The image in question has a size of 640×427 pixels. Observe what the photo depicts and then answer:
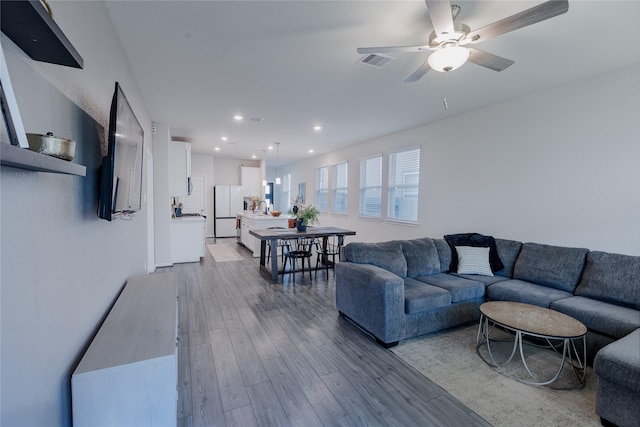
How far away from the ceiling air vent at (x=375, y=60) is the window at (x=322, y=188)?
5535 mm

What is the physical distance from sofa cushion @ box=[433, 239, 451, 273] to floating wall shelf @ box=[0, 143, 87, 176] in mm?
3731

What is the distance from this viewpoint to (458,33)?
6.13 ft

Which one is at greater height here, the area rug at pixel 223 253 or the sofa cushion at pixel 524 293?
the sofa cushion at pixel 524 293

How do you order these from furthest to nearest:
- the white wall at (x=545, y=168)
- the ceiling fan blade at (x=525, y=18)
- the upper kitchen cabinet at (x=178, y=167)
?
the upper kitchen cabinet at (x=178, y=167) < the white wall at (x=545, y=168) < the ceiling fan blade at (x=525, y=18)

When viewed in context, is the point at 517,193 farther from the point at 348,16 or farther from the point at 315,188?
the point at 315,188

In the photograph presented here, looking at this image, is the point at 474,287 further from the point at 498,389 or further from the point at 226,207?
the point at 226,207

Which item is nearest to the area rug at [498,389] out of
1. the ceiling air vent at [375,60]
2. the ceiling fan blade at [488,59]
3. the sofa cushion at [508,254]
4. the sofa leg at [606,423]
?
the sofa leg at [606,423]

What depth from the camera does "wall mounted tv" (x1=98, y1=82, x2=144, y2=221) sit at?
5.00 ft

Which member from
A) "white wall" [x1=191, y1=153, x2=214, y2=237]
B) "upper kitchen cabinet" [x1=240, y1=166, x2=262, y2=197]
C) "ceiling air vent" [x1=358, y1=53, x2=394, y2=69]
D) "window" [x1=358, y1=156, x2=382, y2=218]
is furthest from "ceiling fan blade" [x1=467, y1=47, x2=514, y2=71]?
"white wall" [x1=191, y1=153, x2=214, y2=237]

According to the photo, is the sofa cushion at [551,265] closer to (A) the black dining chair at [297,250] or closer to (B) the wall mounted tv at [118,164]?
(A) the black dining chair at [297,250]

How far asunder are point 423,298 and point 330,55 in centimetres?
255

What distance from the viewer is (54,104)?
1.13 m

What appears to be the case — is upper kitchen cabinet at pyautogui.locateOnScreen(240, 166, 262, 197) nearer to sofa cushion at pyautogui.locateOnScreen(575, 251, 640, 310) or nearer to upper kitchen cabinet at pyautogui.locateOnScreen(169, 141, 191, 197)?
upper kitchen cabinet at pyautogui.locateOnScreen(169, 141, 191, 197)

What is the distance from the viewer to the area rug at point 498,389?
185 cm
